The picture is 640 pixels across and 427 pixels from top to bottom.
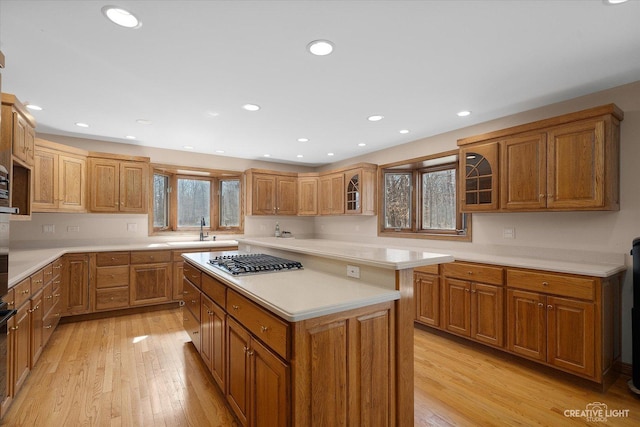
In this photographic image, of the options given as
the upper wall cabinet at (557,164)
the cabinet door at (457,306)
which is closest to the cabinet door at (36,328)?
the cabinet door at (457,306)

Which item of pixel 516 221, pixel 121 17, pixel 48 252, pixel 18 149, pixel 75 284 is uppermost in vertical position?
pixel 121 17

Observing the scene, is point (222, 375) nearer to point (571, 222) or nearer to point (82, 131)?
point (571, 222)

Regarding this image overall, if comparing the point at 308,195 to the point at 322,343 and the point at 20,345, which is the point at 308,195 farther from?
the point at 322,343

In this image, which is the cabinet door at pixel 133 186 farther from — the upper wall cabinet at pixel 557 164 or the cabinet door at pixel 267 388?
the upper wall cabinet at pixel 557 164

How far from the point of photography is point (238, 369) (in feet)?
6.05

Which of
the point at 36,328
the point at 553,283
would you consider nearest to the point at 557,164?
the point at 553,283

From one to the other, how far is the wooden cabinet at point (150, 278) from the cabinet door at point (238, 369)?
2.90 metres

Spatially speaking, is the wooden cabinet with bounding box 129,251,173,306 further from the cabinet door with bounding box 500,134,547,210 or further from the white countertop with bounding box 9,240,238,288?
the cabinet door with bounding box 500,134,547,210

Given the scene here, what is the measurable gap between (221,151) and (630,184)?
16.8 feet

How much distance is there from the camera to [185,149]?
5.01 meters

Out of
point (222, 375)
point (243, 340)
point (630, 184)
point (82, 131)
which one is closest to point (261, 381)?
point (243, 340)

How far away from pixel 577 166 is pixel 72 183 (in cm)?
564

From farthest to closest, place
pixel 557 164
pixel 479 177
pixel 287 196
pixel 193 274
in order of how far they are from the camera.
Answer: pixel 287 196 < pixel 479 177 < pixel 193 274 < pixel 557 164

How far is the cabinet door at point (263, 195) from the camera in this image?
18.2 ft
